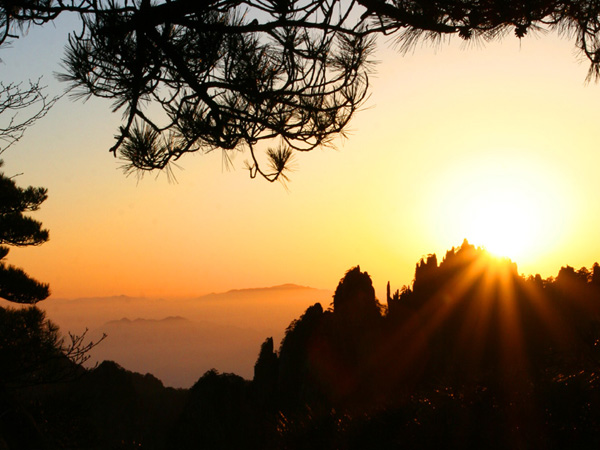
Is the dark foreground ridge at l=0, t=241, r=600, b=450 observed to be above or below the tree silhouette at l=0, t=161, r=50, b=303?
below

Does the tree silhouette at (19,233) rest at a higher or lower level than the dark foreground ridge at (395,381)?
higher

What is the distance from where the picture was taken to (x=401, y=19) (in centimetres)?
600

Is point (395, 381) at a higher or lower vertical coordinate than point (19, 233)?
lower

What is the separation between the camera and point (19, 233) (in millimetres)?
13688

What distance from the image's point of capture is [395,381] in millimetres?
20547

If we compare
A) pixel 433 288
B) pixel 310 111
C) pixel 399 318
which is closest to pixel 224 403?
pixel 399 318

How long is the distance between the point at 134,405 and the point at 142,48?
3395 cm

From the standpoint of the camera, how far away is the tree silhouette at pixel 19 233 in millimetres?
13477

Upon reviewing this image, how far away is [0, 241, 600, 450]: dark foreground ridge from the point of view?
624cm

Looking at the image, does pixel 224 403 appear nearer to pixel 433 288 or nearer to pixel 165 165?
pixel 433 288

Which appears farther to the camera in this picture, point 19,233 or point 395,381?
point 395,381

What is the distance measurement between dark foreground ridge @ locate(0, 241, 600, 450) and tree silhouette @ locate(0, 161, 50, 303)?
67.7 inches

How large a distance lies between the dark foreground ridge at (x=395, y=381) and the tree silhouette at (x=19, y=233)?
1.72 m

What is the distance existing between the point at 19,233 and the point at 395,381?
12765 millimetres
